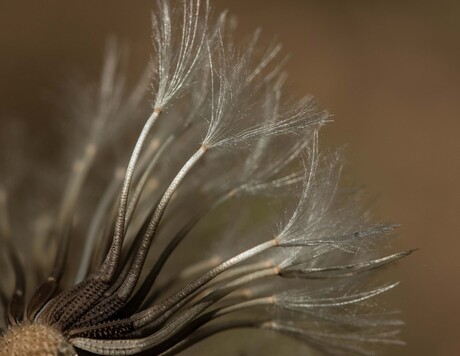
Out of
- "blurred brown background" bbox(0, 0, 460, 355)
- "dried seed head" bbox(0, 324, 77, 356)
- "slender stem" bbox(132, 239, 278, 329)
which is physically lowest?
"dried seed head" bbox(0, 324, 77, 356)

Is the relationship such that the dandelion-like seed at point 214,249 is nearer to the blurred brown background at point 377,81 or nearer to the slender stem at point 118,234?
the slender stem at point 118,234

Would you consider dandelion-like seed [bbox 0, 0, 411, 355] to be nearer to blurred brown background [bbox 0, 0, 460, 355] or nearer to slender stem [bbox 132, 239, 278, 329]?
slender stem [bbox 132, 239, 278, 329]

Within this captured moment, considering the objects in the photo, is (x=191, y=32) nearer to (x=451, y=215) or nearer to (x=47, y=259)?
(x=47, y=259)

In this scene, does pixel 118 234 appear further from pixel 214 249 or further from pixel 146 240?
pixel 214 249

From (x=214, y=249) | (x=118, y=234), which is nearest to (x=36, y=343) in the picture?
(x=118, y=234)

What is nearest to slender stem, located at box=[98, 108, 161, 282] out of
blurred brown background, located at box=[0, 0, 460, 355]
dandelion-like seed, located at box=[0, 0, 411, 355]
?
dandelion-like seed, located at box=[0, 0, 411, 355]

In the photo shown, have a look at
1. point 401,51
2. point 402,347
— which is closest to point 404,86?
point 401,51

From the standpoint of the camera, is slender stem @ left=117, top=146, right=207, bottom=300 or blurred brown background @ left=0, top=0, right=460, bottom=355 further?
blurred brown background @ left=0, top=0, right=460, bottom=355
